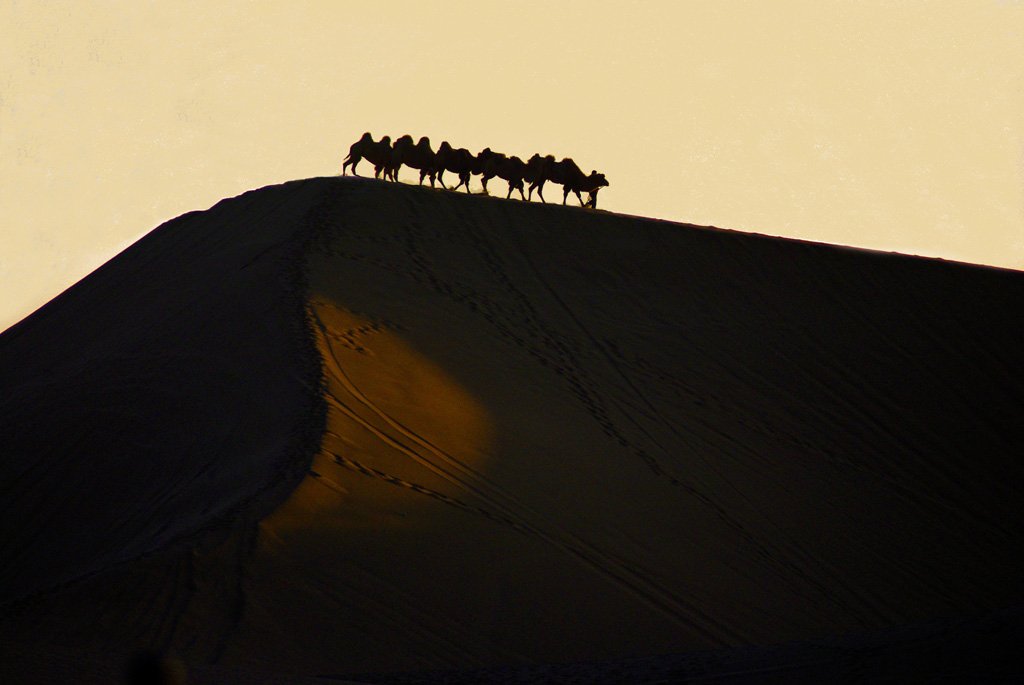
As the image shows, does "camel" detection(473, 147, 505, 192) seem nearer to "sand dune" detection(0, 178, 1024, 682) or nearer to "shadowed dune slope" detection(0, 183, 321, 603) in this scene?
"sand dune" detection(0, 178, 1024, 682)

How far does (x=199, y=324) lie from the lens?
1506 cm

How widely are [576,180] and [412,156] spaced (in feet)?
14.1

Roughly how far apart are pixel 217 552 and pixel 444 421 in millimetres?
4044

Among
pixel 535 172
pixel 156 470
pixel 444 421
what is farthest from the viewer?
pixel 535 172

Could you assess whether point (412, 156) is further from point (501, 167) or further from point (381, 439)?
point (381, 439)

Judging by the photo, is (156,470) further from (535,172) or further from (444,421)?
(535,172)

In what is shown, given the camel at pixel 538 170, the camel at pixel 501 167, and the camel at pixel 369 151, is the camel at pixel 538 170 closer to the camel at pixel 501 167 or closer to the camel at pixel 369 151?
the camel at pixel 501 167

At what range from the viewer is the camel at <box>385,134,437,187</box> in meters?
22.6

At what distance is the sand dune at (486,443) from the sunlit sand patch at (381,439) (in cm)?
5

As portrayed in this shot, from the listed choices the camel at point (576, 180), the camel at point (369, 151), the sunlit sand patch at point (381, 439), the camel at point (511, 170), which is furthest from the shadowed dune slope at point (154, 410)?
the camel at point (576, 180)

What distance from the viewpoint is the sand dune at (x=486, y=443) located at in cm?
786

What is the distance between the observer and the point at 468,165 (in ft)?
76.3

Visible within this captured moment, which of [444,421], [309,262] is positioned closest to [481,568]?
[444,421]

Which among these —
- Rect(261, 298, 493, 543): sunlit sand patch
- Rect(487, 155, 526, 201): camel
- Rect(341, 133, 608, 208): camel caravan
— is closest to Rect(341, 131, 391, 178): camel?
Rect(341, 133, 608, 208): camel caravan
